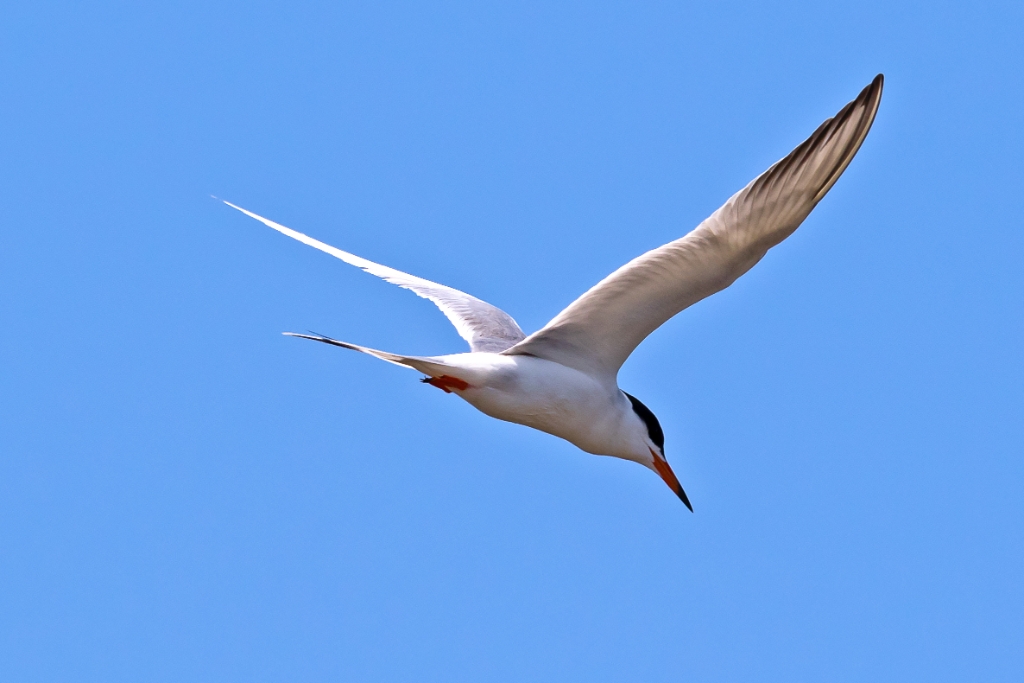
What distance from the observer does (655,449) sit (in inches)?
320

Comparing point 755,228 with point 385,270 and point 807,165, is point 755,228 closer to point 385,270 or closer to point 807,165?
point 807,165

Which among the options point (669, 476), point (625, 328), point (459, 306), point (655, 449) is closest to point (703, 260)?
point (625, 328)

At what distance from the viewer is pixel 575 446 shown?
26.2ft

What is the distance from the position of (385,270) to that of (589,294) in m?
3.09

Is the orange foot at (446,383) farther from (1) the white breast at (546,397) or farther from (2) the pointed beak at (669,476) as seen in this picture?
(2) the pointed beak at (669,476)

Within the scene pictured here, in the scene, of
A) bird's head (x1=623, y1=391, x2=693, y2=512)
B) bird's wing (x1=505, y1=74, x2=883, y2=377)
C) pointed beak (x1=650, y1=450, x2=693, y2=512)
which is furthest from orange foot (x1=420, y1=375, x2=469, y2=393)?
pointed beak (x1=650, y1=450, x2=693, y2=512)

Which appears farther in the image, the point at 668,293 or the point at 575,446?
the point at 575,446

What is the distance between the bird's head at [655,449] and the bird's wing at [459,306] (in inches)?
38.4

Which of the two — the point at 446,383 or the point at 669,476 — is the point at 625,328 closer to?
the point at 446,383

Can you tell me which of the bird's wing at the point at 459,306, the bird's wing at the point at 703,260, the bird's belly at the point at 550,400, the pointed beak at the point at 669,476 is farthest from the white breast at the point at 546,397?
the bird's wing at the point at 459,306

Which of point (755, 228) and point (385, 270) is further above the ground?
point (385, 270)

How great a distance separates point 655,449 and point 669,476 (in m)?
0.26

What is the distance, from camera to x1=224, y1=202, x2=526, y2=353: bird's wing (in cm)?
861

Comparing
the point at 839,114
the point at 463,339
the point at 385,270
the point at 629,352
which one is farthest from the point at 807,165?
the point at 385,270
